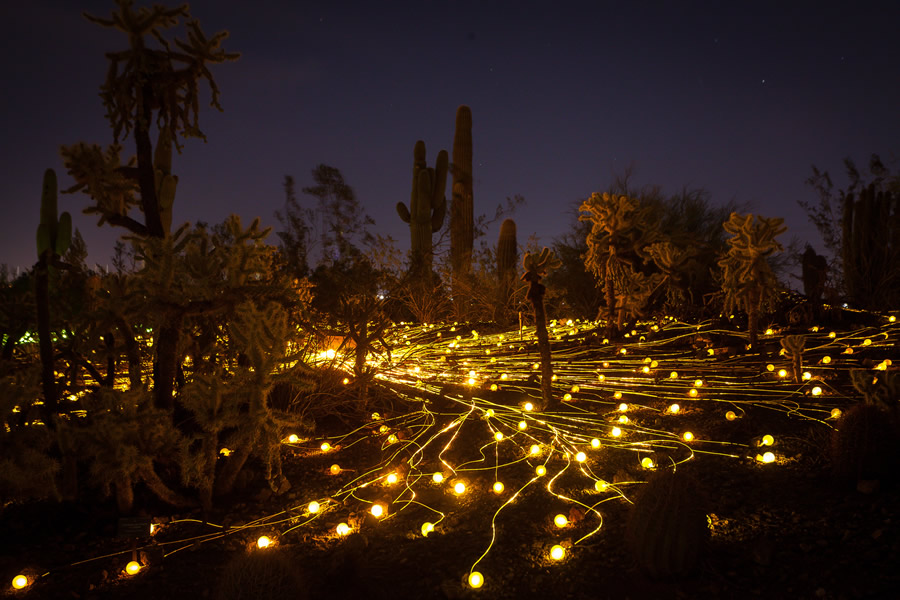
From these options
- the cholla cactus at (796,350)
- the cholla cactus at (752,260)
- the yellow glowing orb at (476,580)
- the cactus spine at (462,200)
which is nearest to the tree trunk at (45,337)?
the yellow glowing orb at (476,580)

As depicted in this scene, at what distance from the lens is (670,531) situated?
2.82 metres

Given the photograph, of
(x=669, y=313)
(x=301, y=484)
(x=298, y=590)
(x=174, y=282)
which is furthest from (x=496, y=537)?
(x=669, y=313)

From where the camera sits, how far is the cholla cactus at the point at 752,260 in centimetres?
673

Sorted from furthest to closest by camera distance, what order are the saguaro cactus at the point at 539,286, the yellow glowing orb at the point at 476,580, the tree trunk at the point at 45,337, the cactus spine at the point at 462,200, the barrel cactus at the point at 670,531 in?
the cactus spine at the point at 462,200, the saguaro cactus at the point at 539,286, the tree trunk at the point at 45,337, the yellow glowing orb at the point at 476,580, the barrel cactus at the point at 670,531

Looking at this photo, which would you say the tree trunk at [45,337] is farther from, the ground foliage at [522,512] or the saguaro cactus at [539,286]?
the saguaro cactus at [539,286]

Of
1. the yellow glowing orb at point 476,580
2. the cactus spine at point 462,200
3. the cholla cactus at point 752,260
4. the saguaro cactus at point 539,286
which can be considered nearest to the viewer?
the yellow glowing orb at point 476,580

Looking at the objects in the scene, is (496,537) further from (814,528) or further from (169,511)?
(169,511)

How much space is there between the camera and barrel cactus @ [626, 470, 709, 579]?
2809mm

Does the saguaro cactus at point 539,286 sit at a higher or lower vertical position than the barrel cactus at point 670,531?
higher

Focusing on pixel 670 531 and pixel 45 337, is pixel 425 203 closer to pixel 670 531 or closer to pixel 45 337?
pixel 45 337

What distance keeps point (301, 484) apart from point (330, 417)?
4.99 ft

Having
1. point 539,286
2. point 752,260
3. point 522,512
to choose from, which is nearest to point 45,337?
point 522,512

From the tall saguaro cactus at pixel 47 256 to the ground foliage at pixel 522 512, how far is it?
88cm

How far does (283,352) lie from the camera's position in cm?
366
